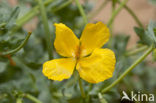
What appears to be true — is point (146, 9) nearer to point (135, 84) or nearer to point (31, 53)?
point (135, 84)

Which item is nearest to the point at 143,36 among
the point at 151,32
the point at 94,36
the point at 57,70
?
the point at 151,32

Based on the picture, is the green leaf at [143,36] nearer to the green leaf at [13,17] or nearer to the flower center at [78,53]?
the flower center at [78,53]

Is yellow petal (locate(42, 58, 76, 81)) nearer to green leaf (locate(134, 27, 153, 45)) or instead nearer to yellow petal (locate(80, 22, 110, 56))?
yellow petal (locate(80, 22, 110, 56))

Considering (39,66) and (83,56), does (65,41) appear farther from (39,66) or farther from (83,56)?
(39,66)

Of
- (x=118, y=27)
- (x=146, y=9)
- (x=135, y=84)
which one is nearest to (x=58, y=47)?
(x=135, y=84)

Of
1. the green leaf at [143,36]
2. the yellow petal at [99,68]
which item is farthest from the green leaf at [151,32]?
the yellow petal at [99,68]

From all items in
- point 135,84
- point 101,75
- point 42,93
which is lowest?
point 135,84
